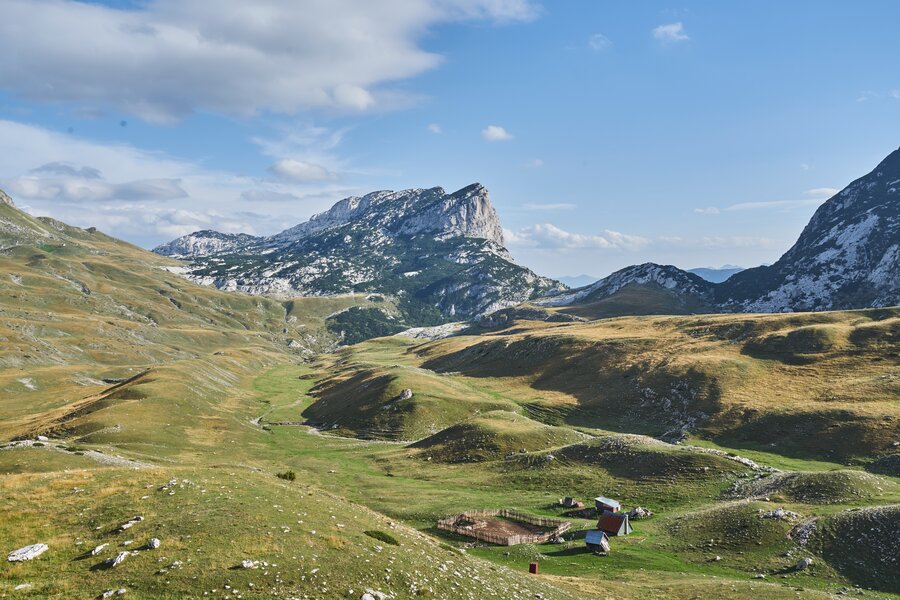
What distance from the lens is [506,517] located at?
6219 cm

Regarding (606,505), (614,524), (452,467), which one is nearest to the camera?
(614,524)

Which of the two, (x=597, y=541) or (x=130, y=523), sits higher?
(x=130, y=523)

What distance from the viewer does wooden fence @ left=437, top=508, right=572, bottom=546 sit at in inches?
2162

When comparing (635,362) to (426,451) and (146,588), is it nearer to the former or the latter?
(426,451)

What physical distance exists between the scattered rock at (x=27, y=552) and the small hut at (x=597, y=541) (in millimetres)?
45247

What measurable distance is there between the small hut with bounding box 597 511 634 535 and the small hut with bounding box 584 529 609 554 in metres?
3.93

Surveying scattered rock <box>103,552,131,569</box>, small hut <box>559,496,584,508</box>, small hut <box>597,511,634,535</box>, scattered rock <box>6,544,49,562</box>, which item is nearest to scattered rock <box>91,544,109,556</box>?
scattered rock <box>103,552,131,569</box>

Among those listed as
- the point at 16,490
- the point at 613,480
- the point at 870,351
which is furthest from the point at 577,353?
the point at 16,490

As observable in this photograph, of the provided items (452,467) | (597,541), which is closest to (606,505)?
(597,541)

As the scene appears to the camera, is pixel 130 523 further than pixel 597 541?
No

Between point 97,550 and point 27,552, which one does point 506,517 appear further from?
point 27,552

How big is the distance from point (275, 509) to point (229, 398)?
144303mm

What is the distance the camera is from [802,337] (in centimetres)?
13675

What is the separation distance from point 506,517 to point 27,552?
159 feet
